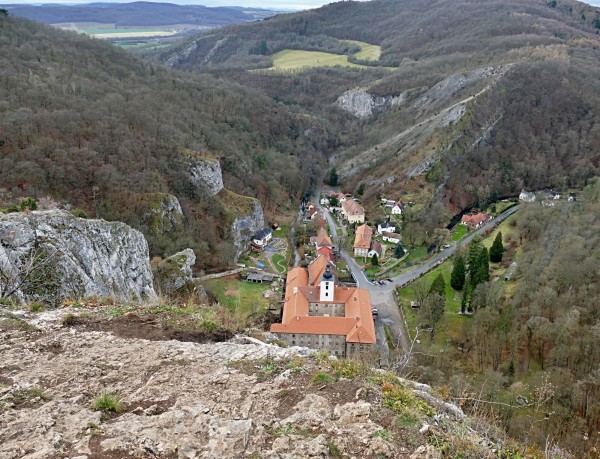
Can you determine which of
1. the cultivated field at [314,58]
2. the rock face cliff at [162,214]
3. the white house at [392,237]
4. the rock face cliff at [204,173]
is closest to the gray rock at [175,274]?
the rock face cliff at [162,214]

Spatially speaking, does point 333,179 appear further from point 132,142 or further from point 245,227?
point 132,142

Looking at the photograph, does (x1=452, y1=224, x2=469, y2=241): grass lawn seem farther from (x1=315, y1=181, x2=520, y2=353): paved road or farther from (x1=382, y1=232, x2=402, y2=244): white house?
(x1=382, y1=232, x2=402, y2=244): white house

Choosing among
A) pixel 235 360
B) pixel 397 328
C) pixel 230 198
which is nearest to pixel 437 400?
pixel 235 360

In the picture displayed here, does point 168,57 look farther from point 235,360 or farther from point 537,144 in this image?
point 235,360

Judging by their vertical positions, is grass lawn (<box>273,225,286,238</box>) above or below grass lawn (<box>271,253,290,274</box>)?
above

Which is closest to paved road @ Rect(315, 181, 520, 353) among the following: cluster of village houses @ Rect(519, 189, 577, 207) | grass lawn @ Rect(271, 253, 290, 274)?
cluster of village houses @ Rect(519, 189, 577, 207)
